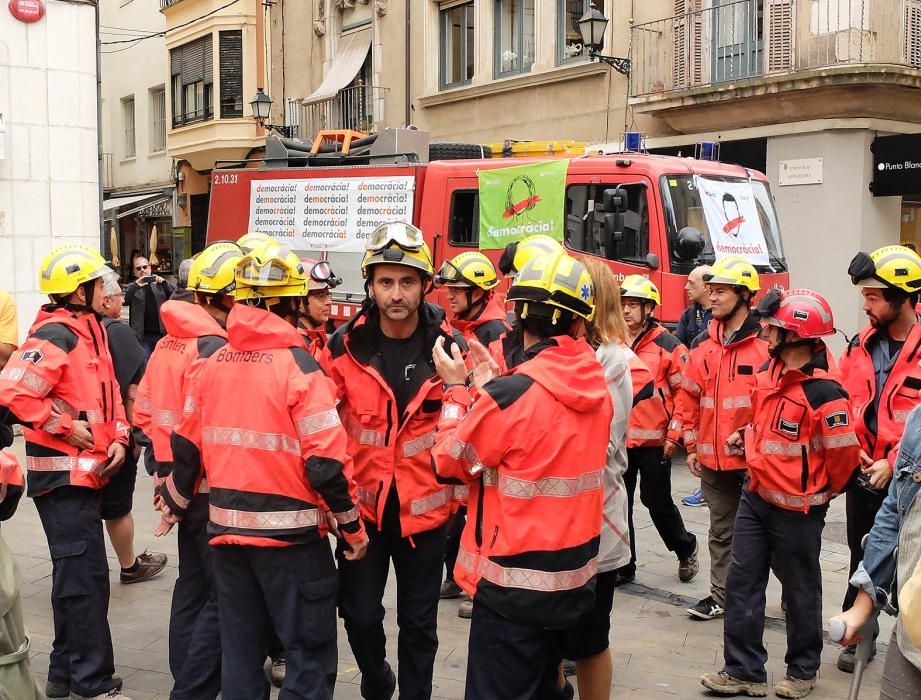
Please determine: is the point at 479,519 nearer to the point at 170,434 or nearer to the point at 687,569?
the point at 170,434

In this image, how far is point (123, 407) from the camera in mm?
5195

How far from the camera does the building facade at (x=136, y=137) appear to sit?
3020cm

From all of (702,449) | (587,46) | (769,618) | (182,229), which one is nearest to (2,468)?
(702,449)

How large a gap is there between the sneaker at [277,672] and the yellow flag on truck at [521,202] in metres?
6.98

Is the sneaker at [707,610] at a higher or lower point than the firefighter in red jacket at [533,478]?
lower

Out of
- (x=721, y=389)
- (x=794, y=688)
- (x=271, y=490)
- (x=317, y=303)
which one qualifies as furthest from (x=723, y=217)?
(x=271, y=490)

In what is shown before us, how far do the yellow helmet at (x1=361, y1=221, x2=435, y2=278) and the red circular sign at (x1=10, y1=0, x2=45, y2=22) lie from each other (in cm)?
850

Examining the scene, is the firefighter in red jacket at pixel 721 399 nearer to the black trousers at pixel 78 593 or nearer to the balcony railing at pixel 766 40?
the black trousers at pixel 78 593

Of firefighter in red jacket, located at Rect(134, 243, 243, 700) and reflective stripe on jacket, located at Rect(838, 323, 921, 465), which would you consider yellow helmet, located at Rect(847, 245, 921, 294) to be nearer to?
reflective stripe on jacket, located at Rect(838, 323, 921, 465)

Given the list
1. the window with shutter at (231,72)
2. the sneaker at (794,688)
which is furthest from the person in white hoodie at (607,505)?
the window with shutter at (231,72)

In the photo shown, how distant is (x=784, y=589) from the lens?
4.82 metres

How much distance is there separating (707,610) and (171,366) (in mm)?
3225

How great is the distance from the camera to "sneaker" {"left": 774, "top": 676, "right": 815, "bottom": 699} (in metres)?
4.75

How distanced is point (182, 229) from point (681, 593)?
25060 millimetres
